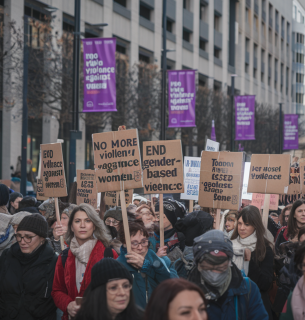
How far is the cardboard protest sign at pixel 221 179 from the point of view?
22.5ft

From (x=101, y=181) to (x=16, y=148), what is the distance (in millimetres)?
20806

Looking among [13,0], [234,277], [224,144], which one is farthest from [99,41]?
[224,144]

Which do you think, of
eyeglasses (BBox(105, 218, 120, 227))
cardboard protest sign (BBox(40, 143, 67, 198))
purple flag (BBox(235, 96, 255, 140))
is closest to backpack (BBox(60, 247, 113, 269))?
eyeglasses (BBox(105, 218, 120, 227))

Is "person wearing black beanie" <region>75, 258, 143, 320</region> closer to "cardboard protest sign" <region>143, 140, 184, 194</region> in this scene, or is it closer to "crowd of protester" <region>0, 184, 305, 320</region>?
"crowd of protester" <region>0, 184, 305, 320</region>

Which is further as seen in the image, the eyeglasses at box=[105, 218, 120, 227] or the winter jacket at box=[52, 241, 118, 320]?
the eyeglasses at box=[105, 218, 120, 227]

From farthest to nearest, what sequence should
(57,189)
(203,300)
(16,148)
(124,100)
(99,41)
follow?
(124,100) < (16,148) < (99,41) < (57,189) < (203,300)

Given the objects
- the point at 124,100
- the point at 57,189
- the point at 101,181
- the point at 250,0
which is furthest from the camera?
the point at 250,0

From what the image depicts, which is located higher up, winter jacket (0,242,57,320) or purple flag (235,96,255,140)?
purple flag (235,96,255,140)

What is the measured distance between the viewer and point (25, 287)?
4586 mm

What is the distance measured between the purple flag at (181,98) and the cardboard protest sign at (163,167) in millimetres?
11940

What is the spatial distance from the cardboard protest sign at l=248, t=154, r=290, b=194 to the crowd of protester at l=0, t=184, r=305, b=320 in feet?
4.92

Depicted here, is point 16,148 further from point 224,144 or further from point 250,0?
point 250,0

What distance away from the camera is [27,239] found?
469cm

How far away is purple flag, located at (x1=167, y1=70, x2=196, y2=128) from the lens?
1859 centimetres
